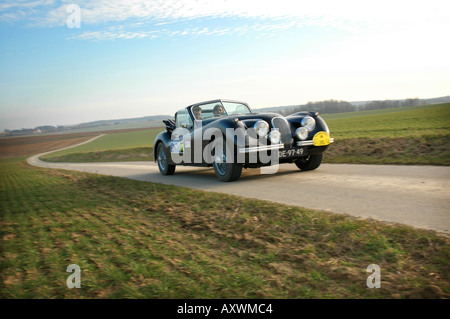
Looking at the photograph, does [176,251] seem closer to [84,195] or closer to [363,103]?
[84,195]

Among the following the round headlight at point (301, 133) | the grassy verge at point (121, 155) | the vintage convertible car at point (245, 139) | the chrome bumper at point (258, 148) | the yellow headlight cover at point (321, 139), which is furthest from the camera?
the grassy verge at point (121, 155)

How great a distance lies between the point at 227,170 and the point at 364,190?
3043 millimetres

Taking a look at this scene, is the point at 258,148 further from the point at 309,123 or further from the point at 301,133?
the point at 309,123

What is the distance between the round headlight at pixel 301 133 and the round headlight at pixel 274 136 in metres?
0.52

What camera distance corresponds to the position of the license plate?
25.8 feet

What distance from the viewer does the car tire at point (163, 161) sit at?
11017 millimetres

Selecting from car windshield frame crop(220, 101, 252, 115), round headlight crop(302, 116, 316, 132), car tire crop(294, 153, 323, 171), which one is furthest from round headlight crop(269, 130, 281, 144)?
car windshield frame crop(220, 101, 252, 115)

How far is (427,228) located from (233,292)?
2.22 metres

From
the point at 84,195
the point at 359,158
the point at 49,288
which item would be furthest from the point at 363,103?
the point at 49,288

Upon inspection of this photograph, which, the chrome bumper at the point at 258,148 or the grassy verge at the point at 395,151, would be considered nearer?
the chrome bumper at the point at 258,148

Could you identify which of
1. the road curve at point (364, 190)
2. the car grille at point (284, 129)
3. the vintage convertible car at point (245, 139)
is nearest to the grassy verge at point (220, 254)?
the road curve at point (364, 190)

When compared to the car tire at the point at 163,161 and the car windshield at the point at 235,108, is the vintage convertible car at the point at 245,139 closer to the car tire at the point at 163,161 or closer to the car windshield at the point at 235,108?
the car windshield at the point at 235,108

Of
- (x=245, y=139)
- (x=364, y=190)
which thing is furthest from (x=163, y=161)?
(x=364, y=190)

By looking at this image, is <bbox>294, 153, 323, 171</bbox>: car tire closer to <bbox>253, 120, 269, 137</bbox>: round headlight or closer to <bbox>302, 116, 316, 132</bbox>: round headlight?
<bbox>302, 116, 316, 132</bbox>: round headlight
